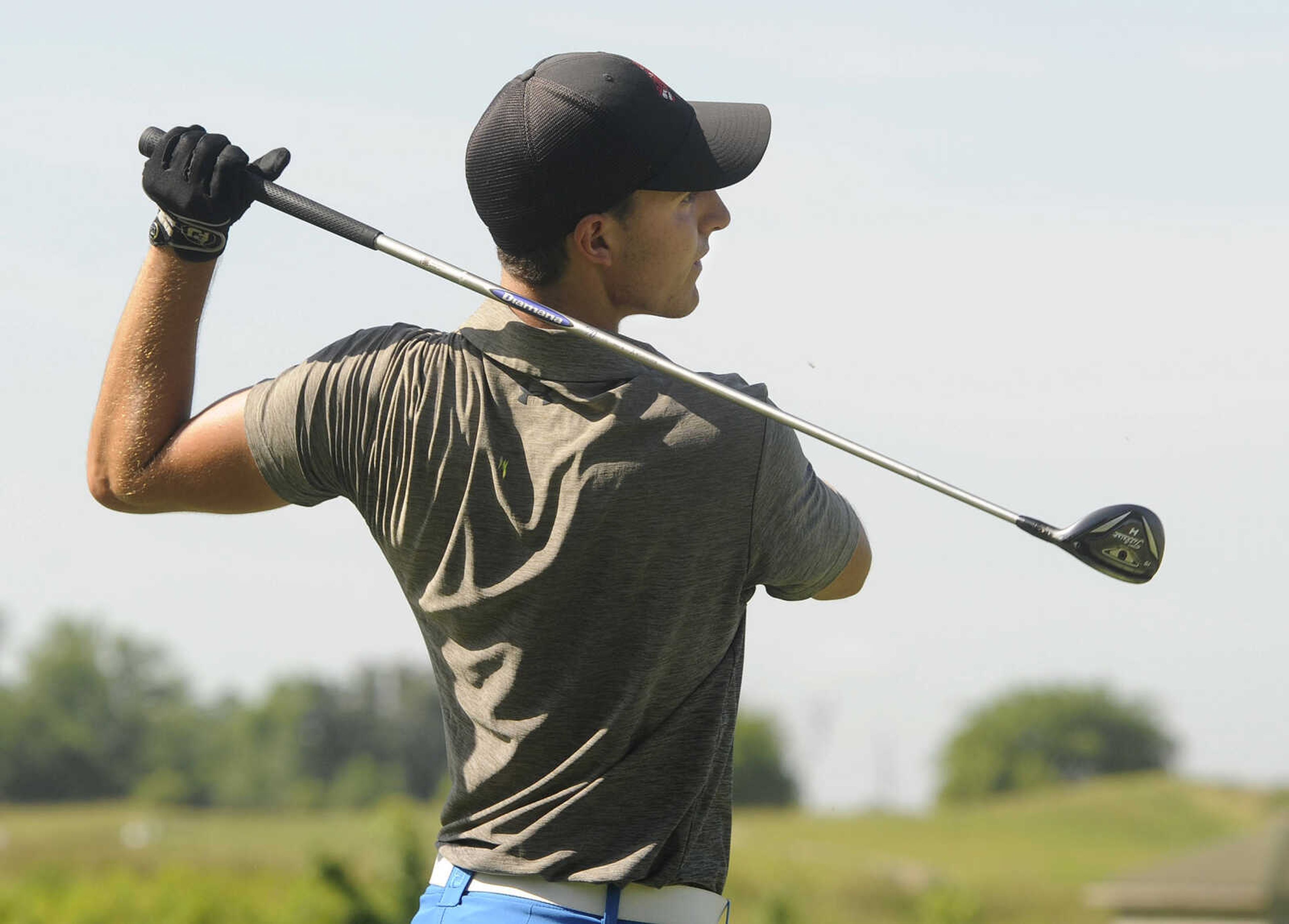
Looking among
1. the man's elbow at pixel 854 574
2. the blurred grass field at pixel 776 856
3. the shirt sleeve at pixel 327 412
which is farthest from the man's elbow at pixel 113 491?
the blurred grass field at pixel 776 856

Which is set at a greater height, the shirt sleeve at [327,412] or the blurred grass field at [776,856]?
the shirt sleeve at [327,412]

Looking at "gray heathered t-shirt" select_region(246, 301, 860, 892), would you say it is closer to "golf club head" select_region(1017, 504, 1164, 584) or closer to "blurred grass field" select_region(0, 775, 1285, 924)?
"golf club head" select_region(1017, 504, 1164, 584)

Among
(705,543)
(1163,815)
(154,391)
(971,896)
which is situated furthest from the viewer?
(1163,815)

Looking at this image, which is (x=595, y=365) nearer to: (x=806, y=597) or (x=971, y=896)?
(x=806, y=597)

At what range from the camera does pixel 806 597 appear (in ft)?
10.0

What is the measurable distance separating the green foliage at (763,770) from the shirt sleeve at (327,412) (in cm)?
11092

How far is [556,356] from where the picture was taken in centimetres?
280

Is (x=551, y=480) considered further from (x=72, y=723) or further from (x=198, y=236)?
(x=72, y=723)

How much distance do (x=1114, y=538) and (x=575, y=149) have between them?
118 centimetres

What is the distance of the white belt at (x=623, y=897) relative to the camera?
2.79 meters

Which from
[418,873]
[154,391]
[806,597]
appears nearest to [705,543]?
[806,597]

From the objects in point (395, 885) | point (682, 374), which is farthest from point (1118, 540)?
point (395, 885)

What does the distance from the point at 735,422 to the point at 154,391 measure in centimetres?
104

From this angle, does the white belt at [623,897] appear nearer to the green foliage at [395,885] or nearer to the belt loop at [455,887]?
the belt loop at [455,887]
